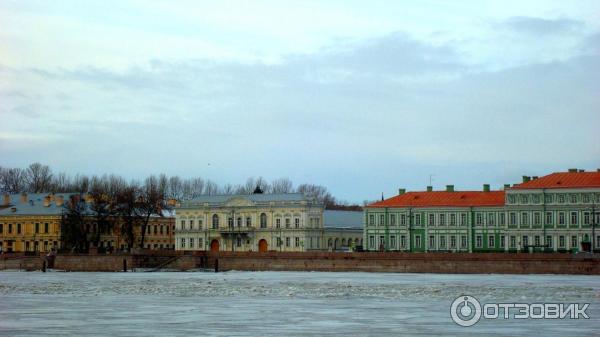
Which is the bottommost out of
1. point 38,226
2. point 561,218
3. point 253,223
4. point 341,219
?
point 561,218

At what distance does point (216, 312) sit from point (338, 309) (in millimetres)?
5017

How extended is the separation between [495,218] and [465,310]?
221 feet

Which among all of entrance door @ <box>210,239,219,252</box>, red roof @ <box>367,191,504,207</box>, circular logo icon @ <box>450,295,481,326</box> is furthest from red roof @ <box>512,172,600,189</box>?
circular logo icon @ <box>450,295,481,326</box>

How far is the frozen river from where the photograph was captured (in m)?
36.9

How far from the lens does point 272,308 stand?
4691cm

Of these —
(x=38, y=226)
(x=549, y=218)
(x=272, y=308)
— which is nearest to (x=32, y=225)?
(x=38, y=226)

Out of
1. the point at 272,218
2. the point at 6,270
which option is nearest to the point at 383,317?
the point at 6,270

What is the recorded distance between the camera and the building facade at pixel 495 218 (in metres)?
105

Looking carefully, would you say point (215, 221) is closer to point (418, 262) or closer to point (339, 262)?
point (339, 262)

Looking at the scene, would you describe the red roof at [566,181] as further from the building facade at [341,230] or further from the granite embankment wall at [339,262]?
the building facade at [341,230]

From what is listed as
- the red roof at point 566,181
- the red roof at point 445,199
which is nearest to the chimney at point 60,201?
the red roof at point 445,199

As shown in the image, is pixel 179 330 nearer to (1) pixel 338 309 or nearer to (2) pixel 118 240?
(1) pixel 338 309

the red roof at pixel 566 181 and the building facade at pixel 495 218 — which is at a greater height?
the red roof at pixel 566 181

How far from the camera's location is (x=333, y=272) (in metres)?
99.8
